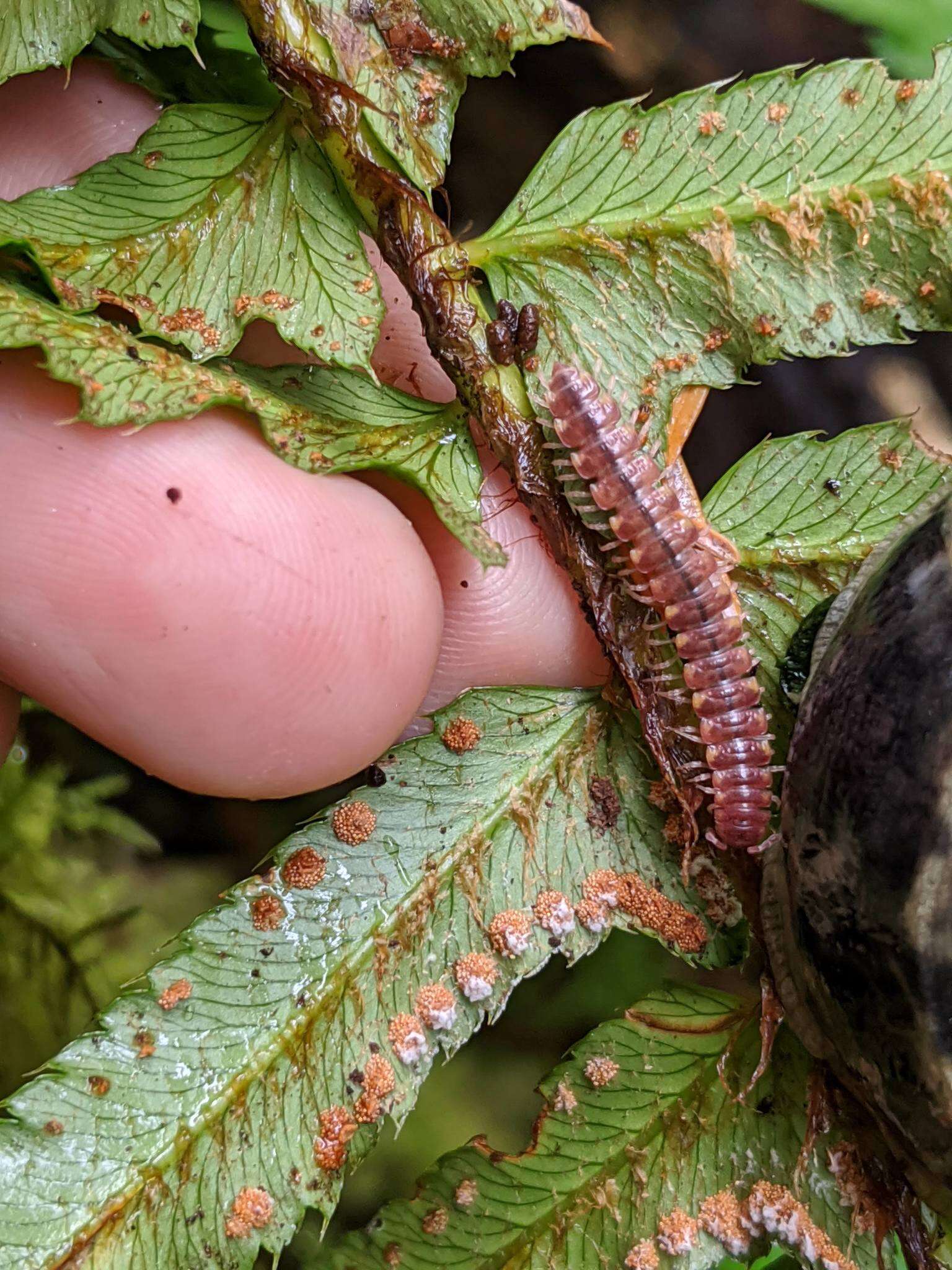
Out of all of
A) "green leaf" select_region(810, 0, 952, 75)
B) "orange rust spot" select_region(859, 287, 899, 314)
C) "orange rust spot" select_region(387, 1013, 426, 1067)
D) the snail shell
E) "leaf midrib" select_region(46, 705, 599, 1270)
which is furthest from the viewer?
"green leaf" select_region(810, 0, 952, 75)

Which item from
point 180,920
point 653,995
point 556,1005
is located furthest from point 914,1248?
point 180,920

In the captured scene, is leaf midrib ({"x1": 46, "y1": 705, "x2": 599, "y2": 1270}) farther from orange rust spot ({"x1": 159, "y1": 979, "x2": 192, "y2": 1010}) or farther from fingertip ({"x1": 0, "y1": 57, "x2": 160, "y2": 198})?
fingertip ({"x1": 0, "y1": 57, "x2": 160, "y2": 198})

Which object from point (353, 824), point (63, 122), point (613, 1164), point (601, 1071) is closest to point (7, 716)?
point (353, 824)

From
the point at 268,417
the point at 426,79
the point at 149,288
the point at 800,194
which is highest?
the point at 426,79

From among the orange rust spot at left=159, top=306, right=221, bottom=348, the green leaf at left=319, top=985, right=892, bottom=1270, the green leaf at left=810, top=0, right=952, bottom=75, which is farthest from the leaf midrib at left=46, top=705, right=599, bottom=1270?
the green leaf at left=810, top=0, right=952, bottom=75

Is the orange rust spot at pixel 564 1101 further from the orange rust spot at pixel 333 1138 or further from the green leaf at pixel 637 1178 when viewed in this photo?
the orange rust spot at pixel 333 1138

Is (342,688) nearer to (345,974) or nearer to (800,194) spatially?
(345,974)

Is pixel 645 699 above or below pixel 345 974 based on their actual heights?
above
